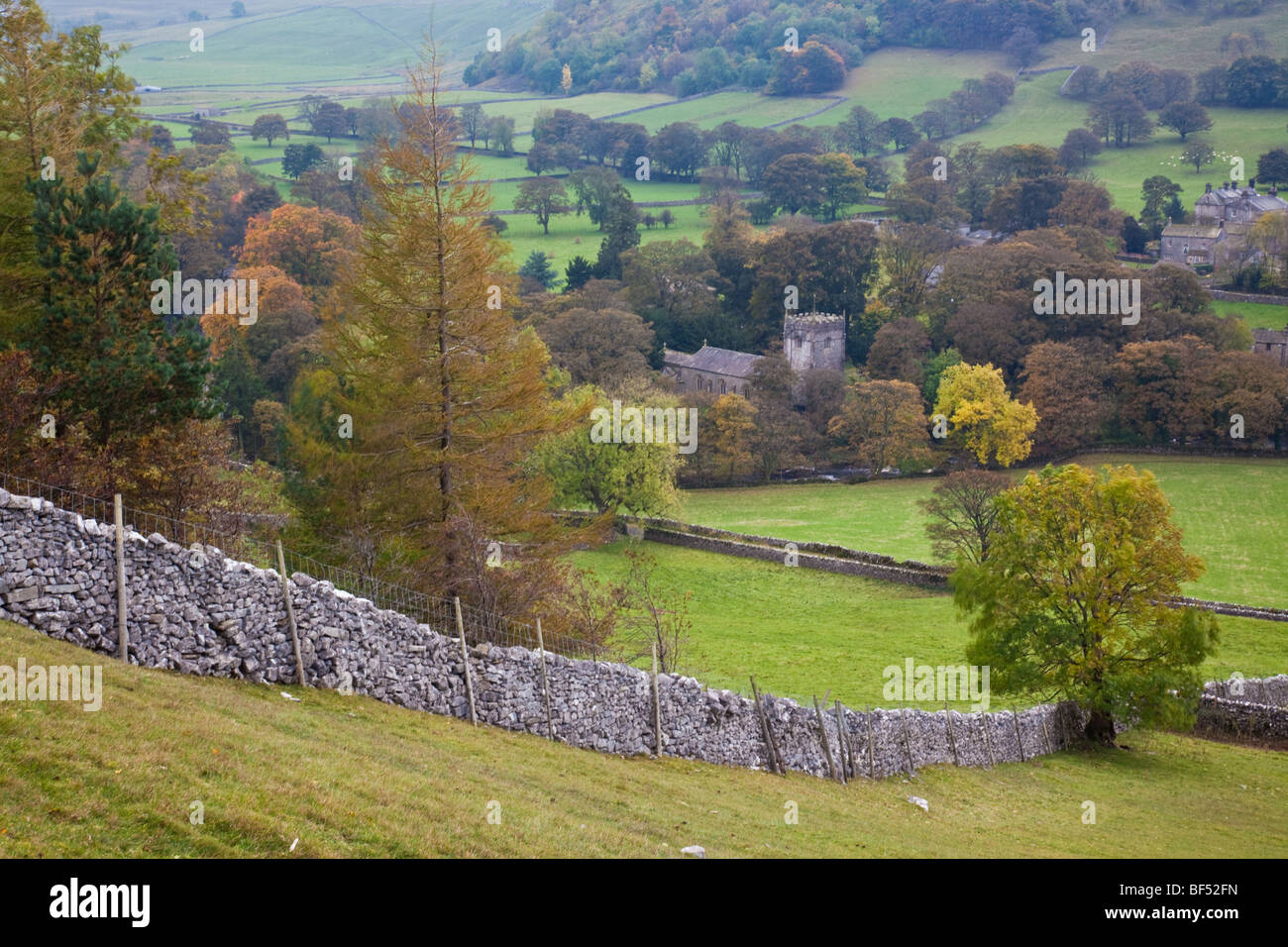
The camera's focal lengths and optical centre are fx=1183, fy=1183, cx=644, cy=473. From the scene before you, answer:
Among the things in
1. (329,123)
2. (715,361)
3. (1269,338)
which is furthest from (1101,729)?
(329,123)

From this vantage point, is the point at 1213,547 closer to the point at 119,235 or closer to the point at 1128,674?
the point at 1128,674

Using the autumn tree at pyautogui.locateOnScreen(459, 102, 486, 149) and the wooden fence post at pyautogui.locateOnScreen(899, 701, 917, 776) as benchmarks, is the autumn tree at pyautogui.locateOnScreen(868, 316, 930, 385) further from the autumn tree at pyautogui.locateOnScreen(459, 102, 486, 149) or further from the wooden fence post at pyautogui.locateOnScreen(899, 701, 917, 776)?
the autumn tree at pyautogui.locateOnScreen(459, 102, 486, 149)

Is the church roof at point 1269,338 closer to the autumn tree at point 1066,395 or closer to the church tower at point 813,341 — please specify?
the autumn tree at point 1066,395

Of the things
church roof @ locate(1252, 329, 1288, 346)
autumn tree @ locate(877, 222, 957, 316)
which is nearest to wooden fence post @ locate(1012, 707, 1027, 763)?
church roof @ locate(1252, 329, 1288, 346)

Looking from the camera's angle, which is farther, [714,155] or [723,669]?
[714,155]

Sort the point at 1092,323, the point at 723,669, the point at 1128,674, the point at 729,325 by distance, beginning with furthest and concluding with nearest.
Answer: the point at 729,325, the point at 1092,323, the point at 723,669, the point at 1128,674

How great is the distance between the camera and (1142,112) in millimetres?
160375

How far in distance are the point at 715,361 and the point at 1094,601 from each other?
67.8 metres

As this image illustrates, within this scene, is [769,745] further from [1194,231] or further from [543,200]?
[543,200]

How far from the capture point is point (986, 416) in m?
81.8

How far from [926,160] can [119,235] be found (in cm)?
13641

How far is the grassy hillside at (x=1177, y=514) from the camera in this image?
5759 cm
